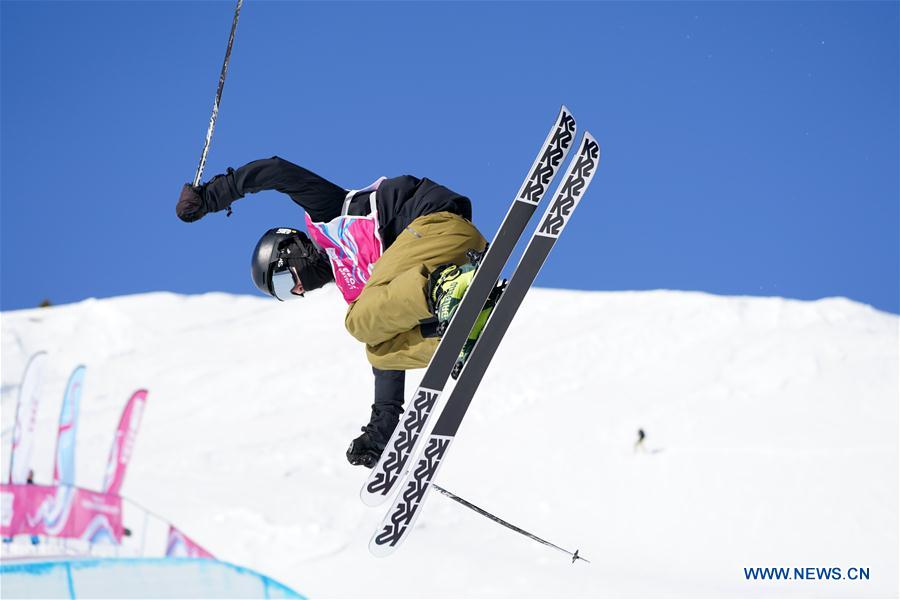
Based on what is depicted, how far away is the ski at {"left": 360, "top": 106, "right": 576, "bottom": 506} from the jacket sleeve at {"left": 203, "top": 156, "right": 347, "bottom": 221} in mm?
836

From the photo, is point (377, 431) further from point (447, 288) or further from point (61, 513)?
point (61, 513)

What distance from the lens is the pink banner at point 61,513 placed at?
1517cm

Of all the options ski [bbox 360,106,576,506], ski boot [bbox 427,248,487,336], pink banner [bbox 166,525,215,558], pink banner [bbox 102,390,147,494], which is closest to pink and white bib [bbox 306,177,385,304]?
ski boot [bbox 427,248,487,336]

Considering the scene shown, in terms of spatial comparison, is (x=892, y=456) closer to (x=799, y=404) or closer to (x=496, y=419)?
(x=799, y=404)

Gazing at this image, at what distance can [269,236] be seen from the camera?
4.67 meters

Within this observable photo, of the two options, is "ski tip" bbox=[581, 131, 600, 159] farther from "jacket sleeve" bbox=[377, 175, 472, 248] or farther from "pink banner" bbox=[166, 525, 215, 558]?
"pink banner" bbox=[166, 525, 215, 558]

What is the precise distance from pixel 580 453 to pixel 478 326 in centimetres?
1750

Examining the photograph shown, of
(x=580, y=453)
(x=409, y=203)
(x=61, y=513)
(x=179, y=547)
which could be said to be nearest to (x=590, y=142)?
(x=409, y=203)

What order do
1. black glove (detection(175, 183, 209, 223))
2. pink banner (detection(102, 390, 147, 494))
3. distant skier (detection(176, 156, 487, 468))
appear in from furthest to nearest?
pink banner (detection(102, 390, 147, 494))
black glove (detection(175, 183, 209, 223))
distant skier (detection(176, 156, 487, 468))

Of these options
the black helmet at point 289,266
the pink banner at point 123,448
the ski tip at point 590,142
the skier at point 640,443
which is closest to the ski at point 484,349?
the ski tip at point 590,142

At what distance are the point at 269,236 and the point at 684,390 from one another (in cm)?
2006

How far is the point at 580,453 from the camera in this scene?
2120 cm

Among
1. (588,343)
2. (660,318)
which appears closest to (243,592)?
(588,343)

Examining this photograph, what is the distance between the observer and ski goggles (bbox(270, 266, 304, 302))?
4.57 m
